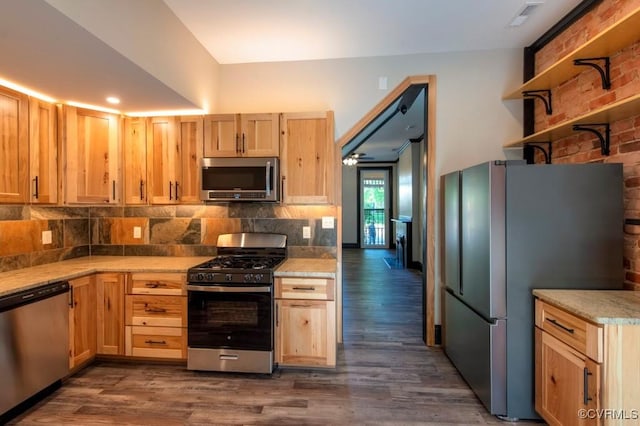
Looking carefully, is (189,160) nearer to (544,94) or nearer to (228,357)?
(228,357)

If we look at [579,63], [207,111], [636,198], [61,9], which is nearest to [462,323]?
[636,198]

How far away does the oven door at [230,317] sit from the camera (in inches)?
99.7

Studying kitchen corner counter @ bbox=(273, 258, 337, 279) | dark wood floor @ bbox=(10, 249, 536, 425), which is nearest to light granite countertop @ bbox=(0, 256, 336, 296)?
kitchen corner counter @ bbox=(273, 258, 337, 279)

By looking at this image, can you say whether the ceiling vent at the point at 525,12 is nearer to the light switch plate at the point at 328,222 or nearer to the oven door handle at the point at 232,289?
the light switch plate at the point at 328,222

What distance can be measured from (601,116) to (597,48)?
45cm

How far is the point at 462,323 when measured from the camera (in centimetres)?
254

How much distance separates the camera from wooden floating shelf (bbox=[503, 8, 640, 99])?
1.77m

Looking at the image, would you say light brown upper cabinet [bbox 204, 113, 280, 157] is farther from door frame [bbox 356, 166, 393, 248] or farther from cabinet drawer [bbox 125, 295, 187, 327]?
door frame [bbox 356, 166, 393, 248]

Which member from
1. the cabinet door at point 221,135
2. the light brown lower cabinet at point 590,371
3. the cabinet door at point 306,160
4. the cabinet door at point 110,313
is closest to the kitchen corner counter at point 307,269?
the cabinet door at point 306,160

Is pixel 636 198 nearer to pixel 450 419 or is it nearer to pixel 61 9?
pixel 450 419

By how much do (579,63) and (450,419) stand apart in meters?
2.60

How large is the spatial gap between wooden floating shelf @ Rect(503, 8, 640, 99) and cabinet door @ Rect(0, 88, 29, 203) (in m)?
3.94

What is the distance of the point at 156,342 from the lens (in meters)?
2.68

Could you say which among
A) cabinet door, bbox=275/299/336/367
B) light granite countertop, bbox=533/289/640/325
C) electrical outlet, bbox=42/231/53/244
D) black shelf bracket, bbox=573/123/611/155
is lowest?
cabinet door, bbox=275/299/336/367
